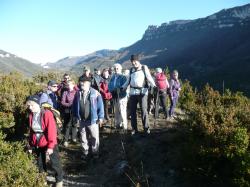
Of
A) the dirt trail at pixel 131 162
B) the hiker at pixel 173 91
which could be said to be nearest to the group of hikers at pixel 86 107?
the dirt trail at pixel 131 162

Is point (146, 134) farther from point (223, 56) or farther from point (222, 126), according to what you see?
point (223, 56)

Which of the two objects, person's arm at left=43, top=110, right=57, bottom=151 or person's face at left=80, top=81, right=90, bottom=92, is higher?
person's face at left=80, top=81, right=90, bottom=92

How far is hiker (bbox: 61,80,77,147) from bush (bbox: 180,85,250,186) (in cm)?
370

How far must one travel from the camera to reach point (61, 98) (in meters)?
10.5

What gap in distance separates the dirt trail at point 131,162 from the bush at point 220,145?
2.08ft

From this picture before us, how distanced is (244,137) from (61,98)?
5507 millimetres

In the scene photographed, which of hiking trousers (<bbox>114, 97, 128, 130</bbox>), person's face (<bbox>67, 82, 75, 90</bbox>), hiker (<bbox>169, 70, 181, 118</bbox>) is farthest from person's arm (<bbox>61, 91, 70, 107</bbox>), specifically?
hiker (<bbox>169, 70, 181, 118</bbox>)

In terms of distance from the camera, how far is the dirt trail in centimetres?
778

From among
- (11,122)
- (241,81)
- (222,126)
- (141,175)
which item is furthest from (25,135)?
(241,81)

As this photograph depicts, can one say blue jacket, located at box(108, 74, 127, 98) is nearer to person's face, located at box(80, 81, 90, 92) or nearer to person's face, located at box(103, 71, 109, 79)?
person's face, located at box(103, 71, 109, 79)

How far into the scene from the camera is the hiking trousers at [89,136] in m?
8.91

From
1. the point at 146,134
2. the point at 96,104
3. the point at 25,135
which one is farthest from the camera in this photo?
the point at 25,135

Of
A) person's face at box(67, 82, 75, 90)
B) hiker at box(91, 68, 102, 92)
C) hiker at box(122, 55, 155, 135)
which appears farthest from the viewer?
hiker at box(91, 68, 102, 92)

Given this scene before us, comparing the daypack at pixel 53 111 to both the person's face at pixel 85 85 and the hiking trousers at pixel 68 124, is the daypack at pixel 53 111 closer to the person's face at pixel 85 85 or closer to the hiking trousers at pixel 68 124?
the person's face at pixel 85 85
